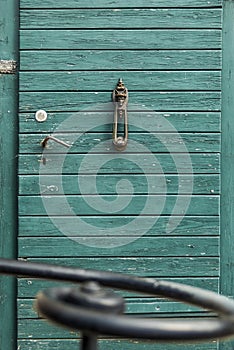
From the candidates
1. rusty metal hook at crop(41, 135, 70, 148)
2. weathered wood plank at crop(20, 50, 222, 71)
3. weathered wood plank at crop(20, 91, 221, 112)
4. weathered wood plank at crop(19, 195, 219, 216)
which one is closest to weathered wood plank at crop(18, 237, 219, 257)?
weathered wood plank at crop(19, 195, 219, 216)

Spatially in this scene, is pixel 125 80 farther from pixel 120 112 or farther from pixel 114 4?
pixel 114 4

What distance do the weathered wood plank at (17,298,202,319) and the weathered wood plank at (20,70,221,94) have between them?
882 mm

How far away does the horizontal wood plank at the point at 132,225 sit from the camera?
2.71 m

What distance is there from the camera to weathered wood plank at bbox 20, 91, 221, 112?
2.71 m

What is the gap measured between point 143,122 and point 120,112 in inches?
4.2

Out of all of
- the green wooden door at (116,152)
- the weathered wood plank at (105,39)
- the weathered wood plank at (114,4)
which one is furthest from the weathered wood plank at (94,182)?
the weathered wood plank at (114,4)

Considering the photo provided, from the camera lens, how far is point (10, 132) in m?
2.77

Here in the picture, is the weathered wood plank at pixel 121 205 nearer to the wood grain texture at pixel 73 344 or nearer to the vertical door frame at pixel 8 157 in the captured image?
the vertical door frame at pixel 8 157

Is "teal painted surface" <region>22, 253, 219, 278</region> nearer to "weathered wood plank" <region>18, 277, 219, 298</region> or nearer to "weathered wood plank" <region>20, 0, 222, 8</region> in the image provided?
"weathered wood plank" <region>18, 277, 219, 298</region>

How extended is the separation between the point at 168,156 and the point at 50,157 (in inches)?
19.3

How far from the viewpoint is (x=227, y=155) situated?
9.21 feet

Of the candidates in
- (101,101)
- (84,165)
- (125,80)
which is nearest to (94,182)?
(84,165)

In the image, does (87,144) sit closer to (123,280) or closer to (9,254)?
(9,254)

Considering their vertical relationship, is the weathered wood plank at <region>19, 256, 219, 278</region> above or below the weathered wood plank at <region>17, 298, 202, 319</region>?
above
